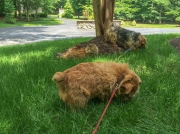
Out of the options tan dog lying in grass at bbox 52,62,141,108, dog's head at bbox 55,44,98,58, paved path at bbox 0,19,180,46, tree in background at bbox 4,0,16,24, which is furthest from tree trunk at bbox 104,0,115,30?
tree in background at bbox 4,0,16,24

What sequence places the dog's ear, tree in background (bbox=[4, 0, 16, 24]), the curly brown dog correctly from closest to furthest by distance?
the dog's ear
the curly brown dog
tree in background (bbox=[4, 0, 16, 24])

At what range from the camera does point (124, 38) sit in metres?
6.55

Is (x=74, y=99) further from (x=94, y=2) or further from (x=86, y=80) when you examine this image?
(x=94, y=2)

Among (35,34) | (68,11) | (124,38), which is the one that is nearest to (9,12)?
(35,34)

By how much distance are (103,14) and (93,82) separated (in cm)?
547

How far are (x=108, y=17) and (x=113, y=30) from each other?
820mm

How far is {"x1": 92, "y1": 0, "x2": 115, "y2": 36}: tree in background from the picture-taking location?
7.03 m

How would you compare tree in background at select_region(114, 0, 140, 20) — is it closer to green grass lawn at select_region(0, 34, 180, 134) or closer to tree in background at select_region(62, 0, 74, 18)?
tree in background at select_region(62, 0, 74, 18)

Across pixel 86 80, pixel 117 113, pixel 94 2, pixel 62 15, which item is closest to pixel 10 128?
pixel 86 80

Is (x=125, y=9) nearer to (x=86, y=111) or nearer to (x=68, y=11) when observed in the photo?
(x=68, y=11)

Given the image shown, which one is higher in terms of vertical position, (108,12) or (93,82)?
(108,12)

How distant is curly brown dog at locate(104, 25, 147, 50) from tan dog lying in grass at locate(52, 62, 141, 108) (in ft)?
12.5

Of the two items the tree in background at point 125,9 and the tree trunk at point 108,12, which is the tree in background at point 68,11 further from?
the tree trunk at point 108,12

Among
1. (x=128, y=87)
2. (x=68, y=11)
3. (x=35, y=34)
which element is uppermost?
(x=68, y=11)
